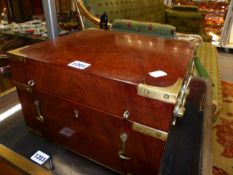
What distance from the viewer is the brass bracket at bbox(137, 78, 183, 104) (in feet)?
1.44

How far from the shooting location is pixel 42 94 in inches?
24.8

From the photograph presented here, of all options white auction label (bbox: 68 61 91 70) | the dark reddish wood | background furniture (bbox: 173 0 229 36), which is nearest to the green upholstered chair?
the dark reddish wood

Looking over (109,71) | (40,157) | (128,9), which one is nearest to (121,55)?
(109,71)

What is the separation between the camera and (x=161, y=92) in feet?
1.46

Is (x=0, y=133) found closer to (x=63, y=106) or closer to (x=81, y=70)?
(x=63, y=106)

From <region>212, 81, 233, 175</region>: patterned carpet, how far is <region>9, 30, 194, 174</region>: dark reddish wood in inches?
28.0

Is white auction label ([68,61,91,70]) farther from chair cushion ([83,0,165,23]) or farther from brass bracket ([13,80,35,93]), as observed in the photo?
chair cushion ([83,0,165,23])

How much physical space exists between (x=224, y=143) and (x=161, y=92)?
131 centimetres

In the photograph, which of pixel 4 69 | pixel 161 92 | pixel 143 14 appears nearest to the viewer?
pixel 161 92

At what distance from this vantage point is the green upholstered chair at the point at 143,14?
1.55 m

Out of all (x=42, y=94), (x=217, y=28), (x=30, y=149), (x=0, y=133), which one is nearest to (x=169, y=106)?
(x=42, y=94)

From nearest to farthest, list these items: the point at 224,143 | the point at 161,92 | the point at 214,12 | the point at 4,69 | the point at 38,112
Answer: the point at 161,92 < the point at 38,112 < the point at 4,69 < the point at 224,143 < the point at 214,12

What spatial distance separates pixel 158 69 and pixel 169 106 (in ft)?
0.41

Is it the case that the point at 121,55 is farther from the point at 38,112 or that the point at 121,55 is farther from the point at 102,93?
the point at 38,112
